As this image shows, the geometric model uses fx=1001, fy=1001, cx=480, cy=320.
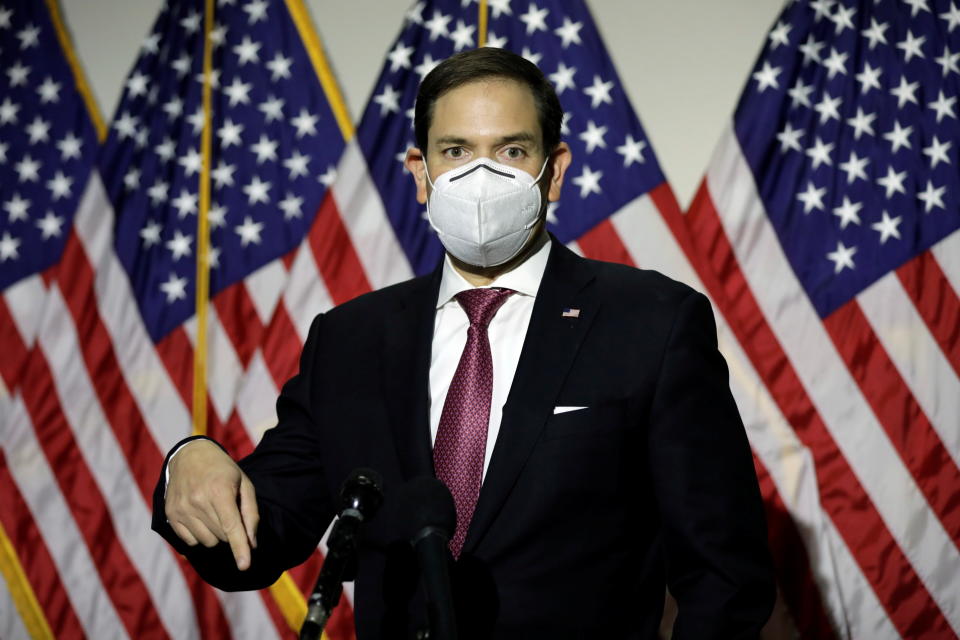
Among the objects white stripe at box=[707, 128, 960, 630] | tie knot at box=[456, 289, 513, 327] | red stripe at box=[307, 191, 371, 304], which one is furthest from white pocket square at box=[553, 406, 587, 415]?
red stripe at box=[307, 191, 371, 304]

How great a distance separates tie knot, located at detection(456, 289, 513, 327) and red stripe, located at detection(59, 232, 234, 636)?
1.95m

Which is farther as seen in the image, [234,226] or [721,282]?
[234,226]

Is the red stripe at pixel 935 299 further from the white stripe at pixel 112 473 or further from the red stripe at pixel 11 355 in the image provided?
the red stripe at pixel 11 355

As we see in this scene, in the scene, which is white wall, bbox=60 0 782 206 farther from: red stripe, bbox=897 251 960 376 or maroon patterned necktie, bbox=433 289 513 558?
Answer: maroon patterned necktie, bbox=433 289 513 558

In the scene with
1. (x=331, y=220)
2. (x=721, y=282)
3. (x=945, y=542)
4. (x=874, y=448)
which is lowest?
(x=945, y=542)

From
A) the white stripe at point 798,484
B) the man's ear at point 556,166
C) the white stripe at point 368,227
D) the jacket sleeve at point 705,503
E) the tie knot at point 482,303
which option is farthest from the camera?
the white stripe at point 368,227

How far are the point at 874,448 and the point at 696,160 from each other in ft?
3.56

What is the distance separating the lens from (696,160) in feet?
11.0

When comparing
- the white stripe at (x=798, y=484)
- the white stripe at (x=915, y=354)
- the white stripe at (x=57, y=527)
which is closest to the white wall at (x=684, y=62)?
the white stripe at (x=798, y=484)

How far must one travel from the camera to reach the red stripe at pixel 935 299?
9.75 feet

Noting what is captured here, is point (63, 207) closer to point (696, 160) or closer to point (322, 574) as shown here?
point (696, 160)

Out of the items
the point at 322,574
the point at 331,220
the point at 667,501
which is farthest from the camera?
the point at 331,220

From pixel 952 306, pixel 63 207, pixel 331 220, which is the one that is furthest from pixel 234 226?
pixel 952 306

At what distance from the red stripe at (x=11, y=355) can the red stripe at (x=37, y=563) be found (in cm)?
34
